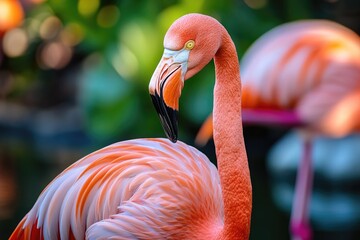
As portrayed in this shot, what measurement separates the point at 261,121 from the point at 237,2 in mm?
3682

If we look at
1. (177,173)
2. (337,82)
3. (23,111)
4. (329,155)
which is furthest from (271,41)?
(23,111)

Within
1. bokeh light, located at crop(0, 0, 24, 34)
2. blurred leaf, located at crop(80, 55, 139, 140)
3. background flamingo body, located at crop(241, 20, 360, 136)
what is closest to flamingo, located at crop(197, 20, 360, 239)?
background flamingo body, located at crop(241, 20, 360, 136)

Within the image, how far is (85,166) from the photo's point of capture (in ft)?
9.18

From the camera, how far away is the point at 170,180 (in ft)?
8.90

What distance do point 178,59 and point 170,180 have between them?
462mm

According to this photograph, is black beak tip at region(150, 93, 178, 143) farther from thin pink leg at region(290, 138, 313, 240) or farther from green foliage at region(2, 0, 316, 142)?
green foliage at region(2, 0, 316, 142)

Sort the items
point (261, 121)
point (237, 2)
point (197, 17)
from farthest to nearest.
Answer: point (237, 2)
point (261, 121)
point (197, 17)

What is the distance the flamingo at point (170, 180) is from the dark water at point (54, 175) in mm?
2372

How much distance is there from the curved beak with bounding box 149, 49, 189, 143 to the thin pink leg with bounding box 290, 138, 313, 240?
2.72m

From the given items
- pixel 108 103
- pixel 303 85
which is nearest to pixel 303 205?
pixel 303 85

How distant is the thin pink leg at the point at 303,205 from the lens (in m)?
4.96

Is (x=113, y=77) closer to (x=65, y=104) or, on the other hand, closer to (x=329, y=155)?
(x=65, y=104)

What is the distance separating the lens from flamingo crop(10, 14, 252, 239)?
240cm

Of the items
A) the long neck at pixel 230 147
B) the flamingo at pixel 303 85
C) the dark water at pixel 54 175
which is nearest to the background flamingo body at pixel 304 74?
the flamingo at pixel 303 85
